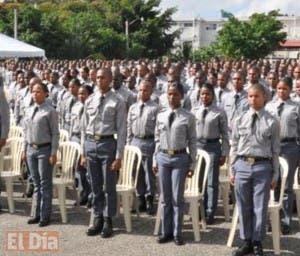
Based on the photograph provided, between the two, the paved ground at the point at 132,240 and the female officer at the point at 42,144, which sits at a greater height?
the female officer at the point at 42,144

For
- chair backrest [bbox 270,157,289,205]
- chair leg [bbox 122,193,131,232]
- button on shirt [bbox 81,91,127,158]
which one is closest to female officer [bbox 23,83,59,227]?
button on shirt [bbox 81,91,127,158]

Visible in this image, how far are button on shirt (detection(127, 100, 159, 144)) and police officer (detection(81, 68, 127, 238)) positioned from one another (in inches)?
39.8

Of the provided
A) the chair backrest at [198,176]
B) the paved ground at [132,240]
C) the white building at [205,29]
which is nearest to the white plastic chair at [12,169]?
the paved ground at [132,240]

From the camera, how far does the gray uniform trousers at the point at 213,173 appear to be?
7199mm

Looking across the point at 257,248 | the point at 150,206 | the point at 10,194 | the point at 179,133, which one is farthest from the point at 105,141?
the point at 257,248

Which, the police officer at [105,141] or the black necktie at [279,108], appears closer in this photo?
the police officer at [105,141]

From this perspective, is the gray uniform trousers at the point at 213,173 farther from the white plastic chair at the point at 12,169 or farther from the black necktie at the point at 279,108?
the white plastic chair at the point at 12,169

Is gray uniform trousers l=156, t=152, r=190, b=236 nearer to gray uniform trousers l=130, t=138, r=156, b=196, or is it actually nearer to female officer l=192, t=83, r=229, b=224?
female officer l=192, t=83, r=229, b=224

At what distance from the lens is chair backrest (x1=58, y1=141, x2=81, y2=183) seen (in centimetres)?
764

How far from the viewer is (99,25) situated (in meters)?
46.3

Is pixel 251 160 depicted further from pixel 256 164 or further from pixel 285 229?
pixel 285 229

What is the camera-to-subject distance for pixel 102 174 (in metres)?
6.81

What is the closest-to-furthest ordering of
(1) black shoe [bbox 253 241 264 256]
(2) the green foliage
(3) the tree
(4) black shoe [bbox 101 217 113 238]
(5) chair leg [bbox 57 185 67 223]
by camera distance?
(1) black shoe [bbox 253 241 264 256] → (4) black shoe [bbox 101 217 113 238] → (5) chair leg [bbox 57 185 67 223] → (3) the tree → (2) the green foliage

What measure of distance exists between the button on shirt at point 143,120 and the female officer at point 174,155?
4.19 ft
